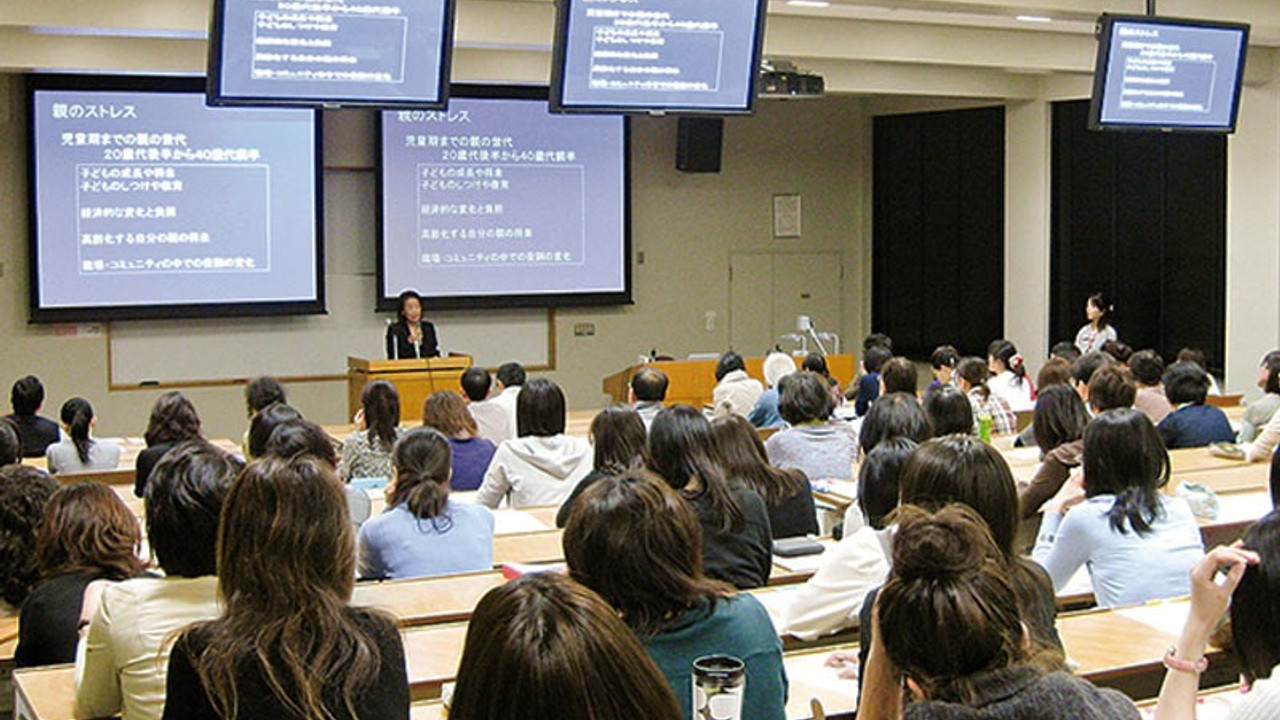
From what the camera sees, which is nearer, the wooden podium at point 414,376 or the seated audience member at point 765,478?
the seated audience member at point 765,478

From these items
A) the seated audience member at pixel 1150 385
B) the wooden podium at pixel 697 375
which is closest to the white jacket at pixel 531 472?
the seated audience member at pixel 1150 385

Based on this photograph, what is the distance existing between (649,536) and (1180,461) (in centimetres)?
461

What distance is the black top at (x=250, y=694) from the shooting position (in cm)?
215

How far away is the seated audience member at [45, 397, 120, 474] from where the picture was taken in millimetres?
6691

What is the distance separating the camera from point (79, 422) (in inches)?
263

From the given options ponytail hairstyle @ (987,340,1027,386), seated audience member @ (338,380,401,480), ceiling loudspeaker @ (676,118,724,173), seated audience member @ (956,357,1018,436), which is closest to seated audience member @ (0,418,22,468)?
seated audience member @ (338,380,401,480)

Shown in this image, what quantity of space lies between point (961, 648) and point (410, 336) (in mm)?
9126

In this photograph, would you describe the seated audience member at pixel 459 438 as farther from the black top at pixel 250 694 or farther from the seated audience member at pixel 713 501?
the black top at pixel 250 694

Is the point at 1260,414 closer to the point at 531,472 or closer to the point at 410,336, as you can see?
the point at 531,472

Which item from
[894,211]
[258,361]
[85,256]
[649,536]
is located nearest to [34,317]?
[85,256]

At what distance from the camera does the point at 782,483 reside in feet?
15.2

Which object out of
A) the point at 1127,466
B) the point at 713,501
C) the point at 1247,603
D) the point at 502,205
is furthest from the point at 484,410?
the point at 1247,603

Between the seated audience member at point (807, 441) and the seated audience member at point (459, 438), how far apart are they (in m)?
1.20

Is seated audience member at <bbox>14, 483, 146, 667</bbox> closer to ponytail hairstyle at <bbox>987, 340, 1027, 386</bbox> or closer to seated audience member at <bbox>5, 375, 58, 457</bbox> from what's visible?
seated audience member at <bbox>5, 375, 58, 457</bbox>
